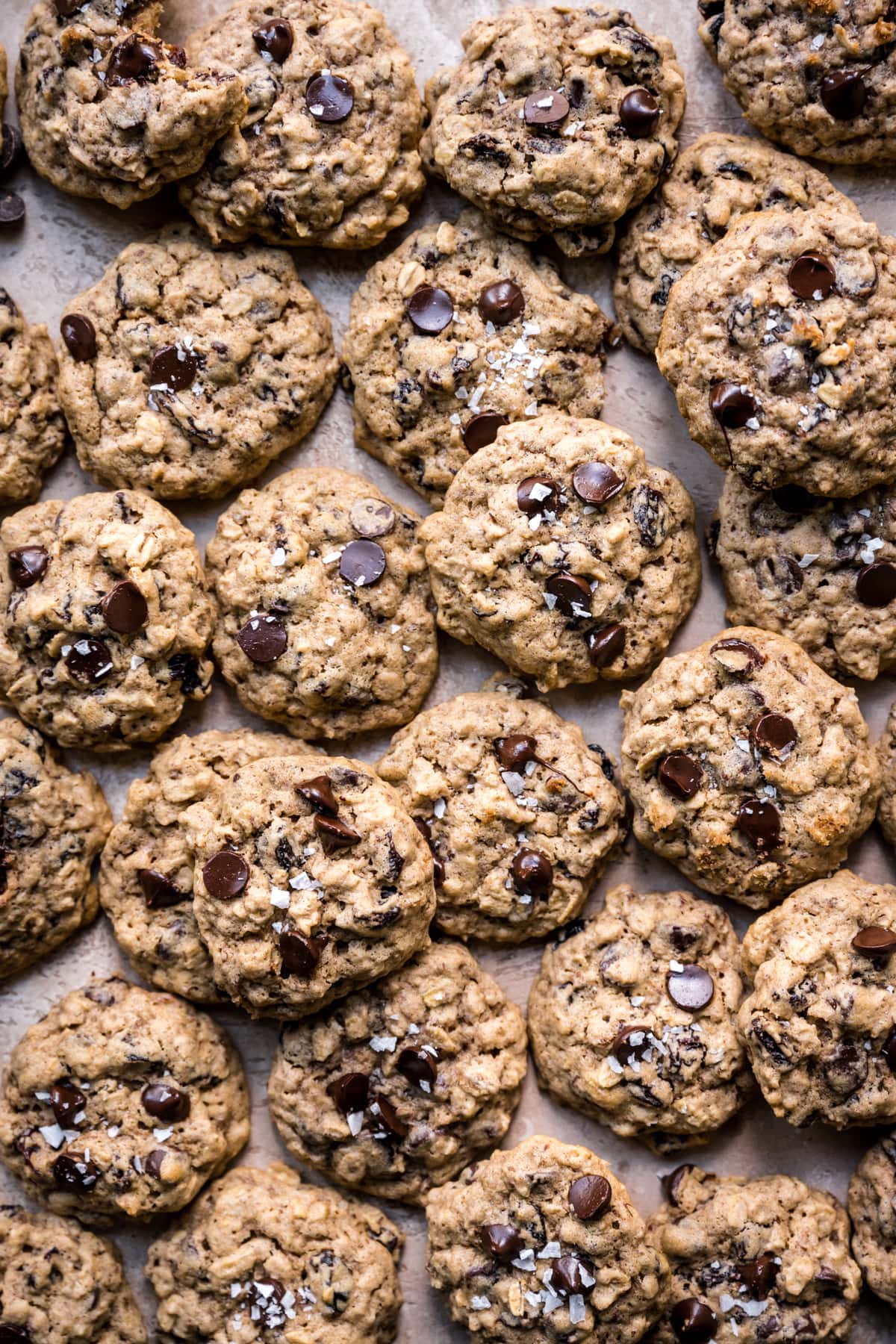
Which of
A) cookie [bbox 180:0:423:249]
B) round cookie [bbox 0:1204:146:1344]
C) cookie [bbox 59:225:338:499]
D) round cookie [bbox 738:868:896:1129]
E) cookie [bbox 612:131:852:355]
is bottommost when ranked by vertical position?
round cookie [bbox 0:1204:146:1344]

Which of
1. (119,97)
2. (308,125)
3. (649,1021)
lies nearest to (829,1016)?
(649,1021)

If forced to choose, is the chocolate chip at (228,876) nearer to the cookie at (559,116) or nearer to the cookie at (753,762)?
the cookie at (753,762)

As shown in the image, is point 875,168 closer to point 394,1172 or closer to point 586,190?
point 586,190

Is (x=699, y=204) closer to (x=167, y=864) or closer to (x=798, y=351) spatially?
(x=798, y=351)

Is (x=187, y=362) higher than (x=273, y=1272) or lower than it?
higher

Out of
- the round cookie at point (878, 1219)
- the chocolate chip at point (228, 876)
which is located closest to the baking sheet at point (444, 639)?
the round cookie at point (878, 1219)

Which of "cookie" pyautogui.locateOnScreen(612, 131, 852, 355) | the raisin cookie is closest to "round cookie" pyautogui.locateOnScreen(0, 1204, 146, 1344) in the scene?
the raisin cookie

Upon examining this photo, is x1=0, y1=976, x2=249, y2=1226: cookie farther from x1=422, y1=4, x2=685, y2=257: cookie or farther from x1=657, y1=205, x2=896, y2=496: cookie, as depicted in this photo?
x1=422, y1=4, x2=685, y2=257: cookie
